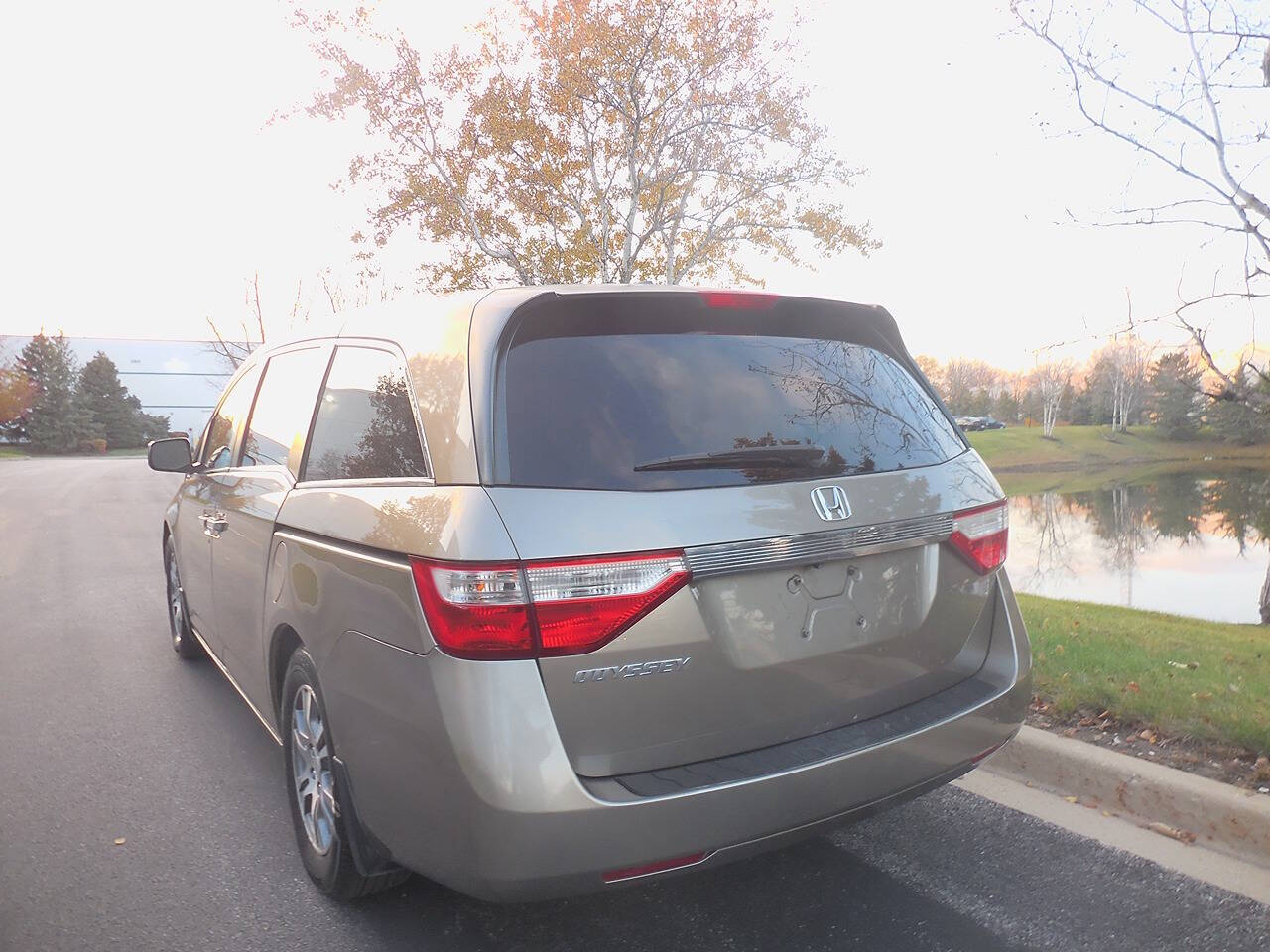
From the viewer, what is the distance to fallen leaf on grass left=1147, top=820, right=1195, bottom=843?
3.08 meters

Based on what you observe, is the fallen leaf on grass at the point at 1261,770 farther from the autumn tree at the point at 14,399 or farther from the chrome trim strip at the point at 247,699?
the autumn tree at the point at 14,399

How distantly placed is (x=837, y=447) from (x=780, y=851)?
1474 millimetres

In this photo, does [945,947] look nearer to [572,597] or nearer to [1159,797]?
[1159,797]

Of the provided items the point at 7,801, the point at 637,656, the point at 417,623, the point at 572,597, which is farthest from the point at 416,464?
the point at 7,801

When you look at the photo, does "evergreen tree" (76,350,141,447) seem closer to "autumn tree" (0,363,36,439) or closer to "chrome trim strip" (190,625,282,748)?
"autumn tree" (0,363,36,439)

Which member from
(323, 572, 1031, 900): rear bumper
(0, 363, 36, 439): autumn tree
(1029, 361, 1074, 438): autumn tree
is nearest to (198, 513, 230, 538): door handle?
(323, 572, 1031, 900): rear bumper

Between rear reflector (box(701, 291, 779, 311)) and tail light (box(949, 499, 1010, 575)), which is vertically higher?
rear reflector (box(701, 291, 779, 311))

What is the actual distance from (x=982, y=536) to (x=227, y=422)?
11.9 ft

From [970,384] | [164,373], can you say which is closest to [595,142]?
[164,373]

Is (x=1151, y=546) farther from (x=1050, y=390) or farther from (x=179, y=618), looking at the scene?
(x=1050, y=390)

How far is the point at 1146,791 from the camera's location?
3246 millimetres

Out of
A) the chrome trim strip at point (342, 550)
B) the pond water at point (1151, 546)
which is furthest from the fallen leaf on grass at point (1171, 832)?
the pond water at point (1151, 546)

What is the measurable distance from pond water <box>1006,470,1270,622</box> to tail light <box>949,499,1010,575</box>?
9.86 meters

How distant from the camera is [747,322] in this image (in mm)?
2596
